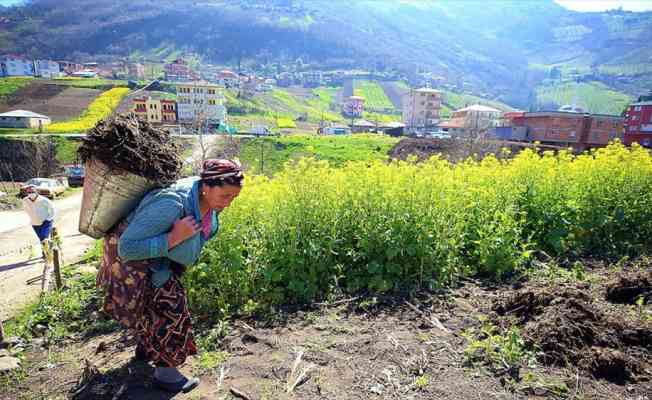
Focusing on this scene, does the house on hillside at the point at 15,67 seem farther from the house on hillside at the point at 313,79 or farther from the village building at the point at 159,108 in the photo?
the house on hillside at the point at 313,79

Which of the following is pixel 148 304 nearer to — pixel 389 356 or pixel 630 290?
pixel 389 356

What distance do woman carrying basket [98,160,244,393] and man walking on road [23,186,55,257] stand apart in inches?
274

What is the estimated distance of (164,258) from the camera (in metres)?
2.49

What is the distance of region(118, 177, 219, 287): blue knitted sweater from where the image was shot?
2254 mm

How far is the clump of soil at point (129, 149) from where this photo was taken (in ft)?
7.79

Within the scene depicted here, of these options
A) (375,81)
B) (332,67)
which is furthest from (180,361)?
(332,67)

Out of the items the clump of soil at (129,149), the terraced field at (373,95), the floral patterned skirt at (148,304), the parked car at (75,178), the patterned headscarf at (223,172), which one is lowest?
the parked car at (75,178)

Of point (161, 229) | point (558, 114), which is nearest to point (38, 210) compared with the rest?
point (161, 229)

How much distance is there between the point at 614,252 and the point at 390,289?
323 cm

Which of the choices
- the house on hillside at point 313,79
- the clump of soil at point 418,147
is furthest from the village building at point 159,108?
the house on hillside at point 313,79

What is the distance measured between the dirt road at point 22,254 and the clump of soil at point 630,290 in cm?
700

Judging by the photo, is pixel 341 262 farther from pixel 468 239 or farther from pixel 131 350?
pixel 131 350

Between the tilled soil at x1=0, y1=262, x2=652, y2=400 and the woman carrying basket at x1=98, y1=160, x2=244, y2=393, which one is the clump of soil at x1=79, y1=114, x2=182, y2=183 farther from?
the tilled soil at x1=0, y1=262, x2=652, y2=400

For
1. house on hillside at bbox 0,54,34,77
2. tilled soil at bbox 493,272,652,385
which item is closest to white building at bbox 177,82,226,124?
house on hillside at bbox 0,54,34,77
